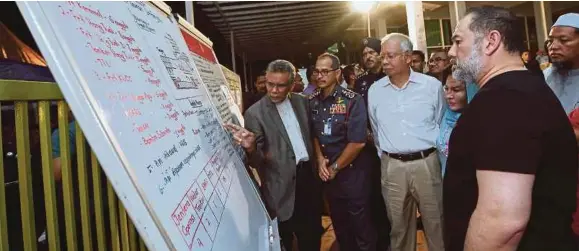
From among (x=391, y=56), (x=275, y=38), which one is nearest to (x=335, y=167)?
(x=391, y=56)

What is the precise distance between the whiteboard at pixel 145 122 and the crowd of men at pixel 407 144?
700mm

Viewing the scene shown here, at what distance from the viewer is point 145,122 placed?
1091 mm

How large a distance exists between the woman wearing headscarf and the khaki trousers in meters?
0.15

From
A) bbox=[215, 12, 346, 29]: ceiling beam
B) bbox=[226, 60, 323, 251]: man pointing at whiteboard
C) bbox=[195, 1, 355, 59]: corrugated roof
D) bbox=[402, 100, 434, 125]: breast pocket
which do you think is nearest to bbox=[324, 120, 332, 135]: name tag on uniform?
bbox=[226, 60, 323, 251]: man pointing at whiteboard

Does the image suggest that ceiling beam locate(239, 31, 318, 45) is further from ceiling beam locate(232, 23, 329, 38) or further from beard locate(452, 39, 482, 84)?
beard locate(452, 39, 482, 84)

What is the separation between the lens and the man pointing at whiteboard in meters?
2.96

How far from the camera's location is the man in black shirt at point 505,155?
126cm

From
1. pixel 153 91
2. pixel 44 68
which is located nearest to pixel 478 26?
pixel 153 91

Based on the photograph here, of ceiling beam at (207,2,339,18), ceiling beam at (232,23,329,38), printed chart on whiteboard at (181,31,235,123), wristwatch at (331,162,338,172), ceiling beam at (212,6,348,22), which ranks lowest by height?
wristwatch at (331,162,338,172)

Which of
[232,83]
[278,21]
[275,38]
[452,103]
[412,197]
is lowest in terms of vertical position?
[412,197]

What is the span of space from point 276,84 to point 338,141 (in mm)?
680

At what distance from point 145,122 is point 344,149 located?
226 centimetres

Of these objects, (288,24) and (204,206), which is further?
(288,24)

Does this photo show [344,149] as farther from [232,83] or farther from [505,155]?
[232,83]
